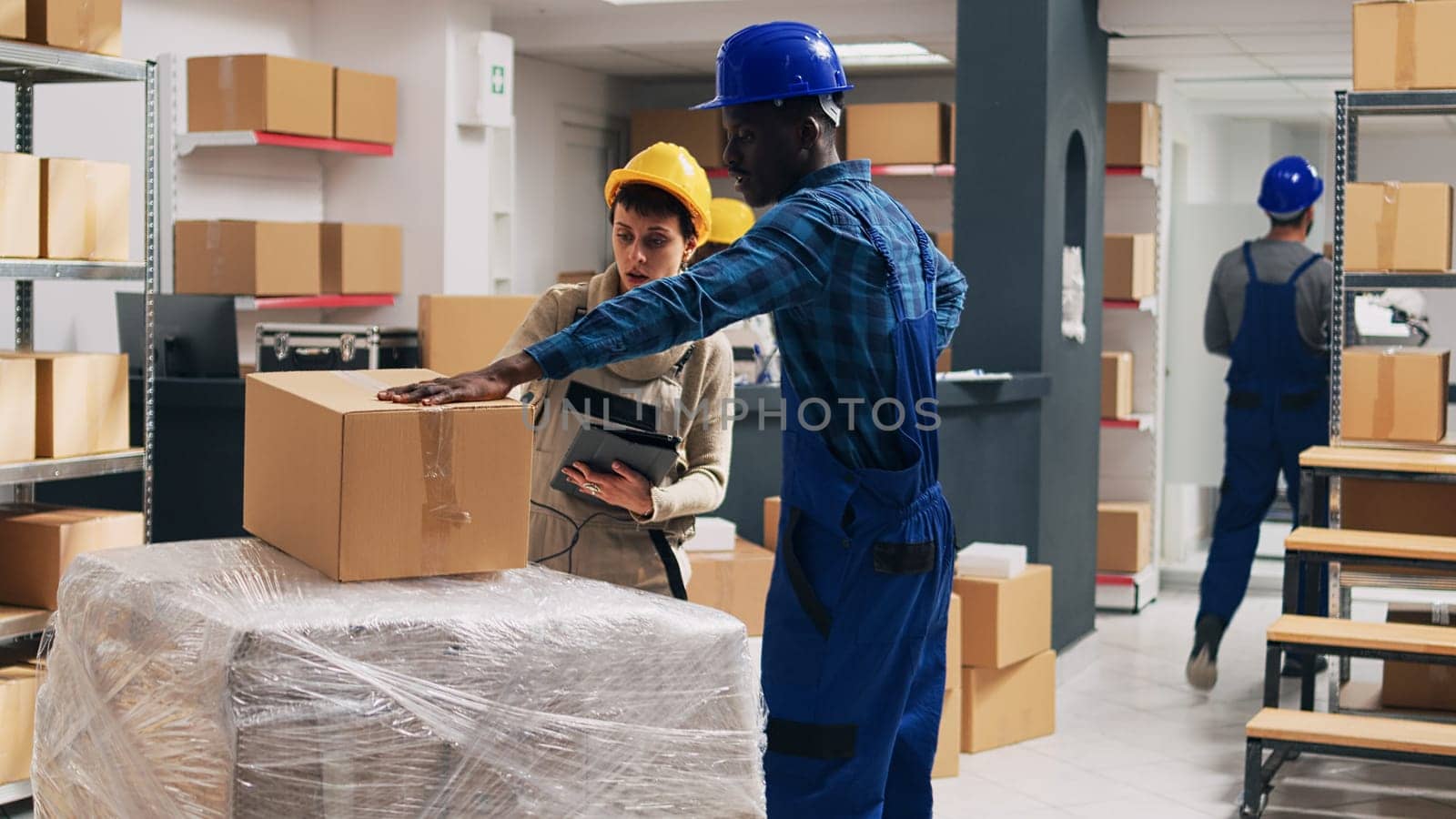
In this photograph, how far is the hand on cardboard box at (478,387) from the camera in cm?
178

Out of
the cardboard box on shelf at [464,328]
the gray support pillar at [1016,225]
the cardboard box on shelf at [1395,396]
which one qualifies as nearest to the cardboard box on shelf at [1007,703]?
the gray support pillar at [1016,225]

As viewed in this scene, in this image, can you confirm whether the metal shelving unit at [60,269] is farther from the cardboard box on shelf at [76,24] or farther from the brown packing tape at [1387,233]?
the brown packing tape at [1387,233]

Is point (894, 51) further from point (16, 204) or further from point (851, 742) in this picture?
point (851, 742)

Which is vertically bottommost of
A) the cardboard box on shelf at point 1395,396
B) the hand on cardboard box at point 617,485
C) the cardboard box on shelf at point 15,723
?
the cardboard box on shelf at point 15,723

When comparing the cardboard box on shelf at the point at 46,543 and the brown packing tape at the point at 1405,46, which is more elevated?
the brown packing tape at the point at 1405,46

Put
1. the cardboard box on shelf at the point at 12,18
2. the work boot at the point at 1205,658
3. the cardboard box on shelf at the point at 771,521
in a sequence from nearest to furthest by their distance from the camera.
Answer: the cardboard box on shelf at the point at 12,18
the cardboard box on shelf at the point at 771,521
the work boot at the point at 1205,658

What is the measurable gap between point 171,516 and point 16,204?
1.56m

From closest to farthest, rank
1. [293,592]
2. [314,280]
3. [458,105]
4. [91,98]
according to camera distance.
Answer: [293,592]
[91,98]
[314,280]
[458,105]

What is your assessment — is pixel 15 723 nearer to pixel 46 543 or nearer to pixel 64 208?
Result: pixel 46 543

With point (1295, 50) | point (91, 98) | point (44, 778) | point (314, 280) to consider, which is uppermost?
point (1295, 50)

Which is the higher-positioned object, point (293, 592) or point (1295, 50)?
point (1295, 50)

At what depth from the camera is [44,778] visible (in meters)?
1.91

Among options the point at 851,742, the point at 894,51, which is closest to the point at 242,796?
the point at 851,742

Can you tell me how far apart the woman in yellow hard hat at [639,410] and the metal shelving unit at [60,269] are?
5.13 ft
